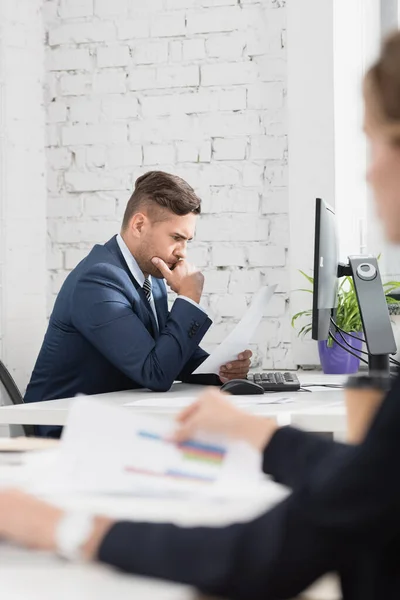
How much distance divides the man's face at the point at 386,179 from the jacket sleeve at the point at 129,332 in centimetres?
168

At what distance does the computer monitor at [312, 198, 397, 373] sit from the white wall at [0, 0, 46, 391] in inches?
52.1

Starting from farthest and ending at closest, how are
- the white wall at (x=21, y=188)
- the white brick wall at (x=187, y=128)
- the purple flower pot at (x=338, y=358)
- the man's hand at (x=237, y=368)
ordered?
the white brick wall at (x=187, y=128), the white wall at (x=21, y=188), the purple flower pot at (x=338, y=358), the man's hand at (x=237, y=368)

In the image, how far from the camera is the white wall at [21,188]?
3127 millimetres

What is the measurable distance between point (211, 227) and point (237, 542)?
268 cm

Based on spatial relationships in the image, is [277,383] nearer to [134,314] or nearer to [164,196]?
[134,314]

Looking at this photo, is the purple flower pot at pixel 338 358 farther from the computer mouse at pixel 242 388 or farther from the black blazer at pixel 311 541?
the black blazer at pixel 311 541

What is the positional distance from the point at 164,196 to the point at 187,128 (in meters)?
0.71

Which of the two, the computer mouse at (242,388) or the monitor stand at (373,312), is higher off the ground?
the monitor stand at (373,312)

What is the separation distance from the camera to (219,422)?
3.09 ft

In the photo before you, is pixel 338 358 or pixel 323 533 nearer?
pixel 323 533

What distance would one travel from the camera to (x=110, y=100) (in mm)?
3383

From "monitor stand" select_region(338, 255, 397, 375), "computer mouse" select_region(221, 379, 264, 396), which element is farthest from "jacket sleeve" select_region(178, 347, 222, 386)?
"monitor stand" select_region(338, 255, 397, 375)

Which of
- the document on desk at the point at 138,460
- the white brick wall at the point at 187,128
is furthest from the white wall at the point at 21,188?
the document on desk at the point at 138,460

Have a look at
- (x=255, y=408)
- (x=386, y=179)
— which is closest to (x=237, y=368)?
(x=255, y=408)
